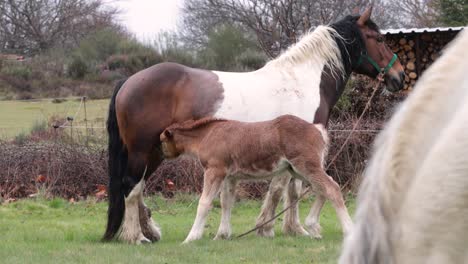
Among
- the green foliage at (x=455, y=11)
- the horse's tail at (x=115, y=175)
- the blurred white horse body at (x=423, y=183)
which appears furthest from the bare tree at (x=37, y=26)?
the blurred white horse body at (x=423, y=183)

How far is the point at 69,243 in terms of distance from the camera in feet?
27.6

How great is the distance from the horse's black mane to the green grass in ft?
6.65

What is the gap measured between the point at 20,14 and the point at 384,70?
3468cm

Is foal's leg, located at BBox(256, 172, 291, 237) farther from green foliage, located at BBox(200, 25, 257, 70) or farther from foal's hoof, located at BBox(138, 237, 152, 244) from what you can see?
green foliage, located at BBox(200, 25, 257, 70)

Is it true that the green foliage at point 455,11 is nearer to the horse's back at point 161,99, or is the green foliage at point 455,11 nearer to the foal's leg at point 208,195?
the horse's back at point 161,99

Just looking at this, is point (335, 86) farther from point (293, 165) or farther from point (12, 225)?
point (12, 225)

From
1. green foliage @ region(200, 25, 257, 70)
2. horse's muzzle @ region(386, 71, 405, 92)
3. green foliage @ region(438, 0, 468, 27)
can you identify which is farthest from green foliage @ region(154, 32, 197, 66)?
horse's muzzle @ region(386, 71, 405, 92)

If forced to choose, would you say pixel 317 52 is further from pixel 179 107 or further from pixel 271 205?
pixel 271 205

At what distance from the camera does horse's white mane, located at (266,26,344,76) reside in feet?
29.9

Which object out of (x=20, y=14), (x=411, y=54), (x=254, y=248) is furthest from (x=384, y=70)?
(x=20, y=14)

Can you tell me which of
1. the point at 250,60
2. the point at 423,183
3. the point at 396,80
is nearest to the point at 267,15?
the point at 250,60

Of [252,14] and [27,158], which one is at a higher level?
[252,14]

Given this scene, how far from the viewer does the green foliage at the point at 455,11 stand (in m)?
21.8

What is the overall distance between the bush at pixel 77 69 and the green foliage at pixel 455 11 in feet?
54.3
